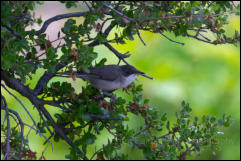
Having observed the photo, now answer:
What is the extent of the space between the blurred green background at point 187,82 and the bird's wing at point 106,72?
155cm

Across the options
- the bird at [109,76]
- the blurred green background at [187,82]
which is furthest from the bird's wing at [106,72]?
the blurred green background at [187,82]

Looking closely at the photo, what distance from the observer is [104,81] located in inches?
94.3

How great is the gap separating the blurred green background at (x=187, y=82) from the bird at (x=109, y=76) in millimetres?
1566

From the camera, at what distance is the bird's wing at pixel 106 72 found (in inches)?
94.2

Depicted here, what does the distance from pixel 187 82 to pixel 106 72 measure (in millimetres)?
2101

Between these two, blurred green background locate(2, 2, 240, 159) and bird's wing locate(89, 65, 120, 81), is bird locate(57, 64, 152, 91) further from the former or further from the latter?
blurred green background locate(2, 2, 240, 159)

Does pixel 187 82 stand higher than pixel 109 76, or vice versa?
pixel 187 82

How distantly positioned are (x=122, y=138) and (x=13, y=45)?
687 millimetres

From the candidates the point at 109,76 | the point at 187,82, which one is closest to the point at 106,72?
the point at 109,76

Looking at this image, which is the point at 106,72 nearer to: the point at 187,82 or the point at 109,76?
the point at 109,76

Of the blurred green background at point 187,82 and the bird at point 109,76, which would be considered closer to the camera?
the bird at point 109,76

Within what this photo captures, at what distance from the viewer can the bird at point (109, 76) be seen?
2.32 m

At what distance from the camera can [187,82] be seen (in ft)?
14.6

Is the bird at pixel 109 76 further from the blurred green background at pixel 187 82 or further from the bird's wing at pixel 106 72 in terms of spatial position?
the blurred green background at pixel 187 82
